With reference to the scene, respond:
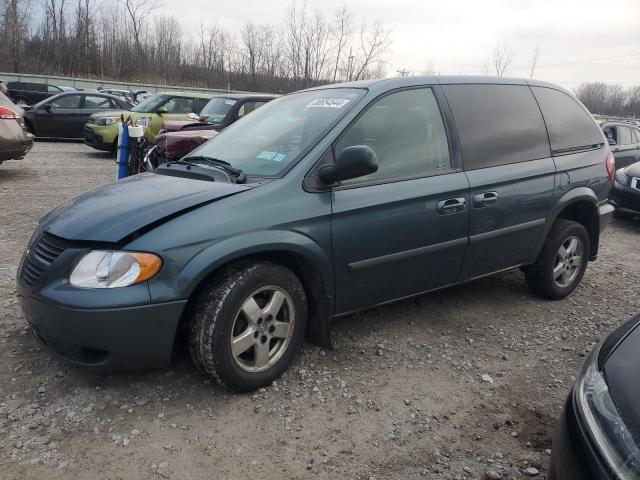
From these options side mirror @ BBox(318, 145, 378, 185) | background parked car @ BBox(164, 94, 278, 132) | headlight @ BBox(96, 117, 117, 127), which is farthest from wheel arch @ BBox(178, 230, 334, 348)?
headlight @ BBox(96, 117, 117, 127)

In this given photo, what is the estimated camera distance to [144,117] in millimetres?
11664

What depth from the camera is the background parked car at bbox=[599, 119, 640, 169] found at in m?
10.5

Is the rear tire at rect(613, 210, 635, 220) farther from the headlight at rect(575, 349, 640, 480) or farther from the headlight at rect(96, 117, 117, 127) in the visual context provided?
the headlight at rect(96, 117, 117, 127)

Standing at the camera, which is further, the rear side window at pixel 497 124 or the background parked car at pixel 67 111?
the background parked car at pixel 67 111

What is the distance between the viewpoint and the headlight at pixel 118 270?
2441 millimetres

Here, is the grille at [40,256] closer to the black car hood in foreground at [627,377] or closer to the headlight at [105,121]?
the black car hood in foreground at [627,377]

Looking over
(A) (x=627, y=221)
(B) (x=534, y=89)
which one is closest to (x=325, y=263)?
(B) (x=534, y=89)

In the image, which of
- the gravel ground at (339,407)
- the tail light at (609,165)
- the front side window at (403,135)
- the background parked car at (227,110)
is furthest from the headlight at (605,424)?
the background parked car at (227,110)

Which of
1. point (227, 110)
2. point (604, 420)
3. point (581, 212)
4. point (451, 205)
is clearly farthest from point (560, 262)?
point (227, 110)

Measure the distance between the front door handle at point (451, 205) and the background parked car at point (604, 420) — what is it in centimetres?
146

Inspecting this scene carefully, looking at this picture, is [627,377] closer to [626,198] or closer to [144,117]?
[626,198]

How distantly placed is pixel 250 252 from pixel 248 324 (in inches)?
15.9

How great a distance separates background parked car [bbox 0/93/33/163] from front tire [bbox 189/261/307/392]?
7.32 meters

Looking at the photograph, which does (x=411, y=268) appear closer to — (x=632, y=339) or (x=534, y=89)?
(x=632, y=339)
